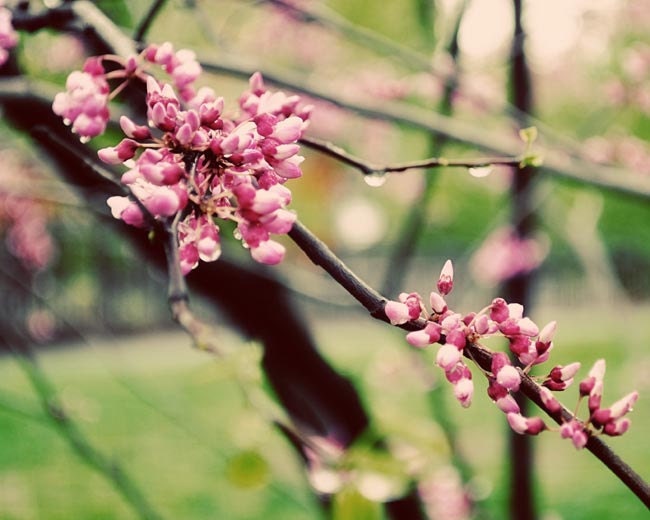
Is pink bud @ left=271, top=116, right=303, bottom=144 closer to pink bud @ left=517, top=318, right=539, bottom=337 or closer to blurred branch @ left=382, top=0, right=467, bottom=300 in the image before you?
pink bud @ left=517, top=318, right=539, bottom=337

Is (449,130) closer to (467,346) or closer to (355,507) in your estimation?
(355,507)

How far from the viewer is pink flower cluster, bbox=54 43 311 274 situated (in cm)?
96

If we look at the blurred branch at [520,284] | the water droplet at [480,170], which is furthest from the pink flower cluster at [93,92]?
the blurred branch at [520,284]

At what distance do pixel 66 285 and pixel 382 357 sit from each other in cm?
1675

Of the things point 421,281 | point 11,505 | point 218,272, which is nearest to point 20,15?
point 218,272

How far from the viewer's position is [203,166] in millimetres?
1031

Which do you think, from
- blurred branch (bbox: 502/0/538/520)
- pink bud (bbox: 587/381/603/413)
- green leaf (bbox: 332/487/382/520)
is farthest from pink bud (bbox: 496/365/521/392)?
blurred branch (bbox: 502/0/538/520)

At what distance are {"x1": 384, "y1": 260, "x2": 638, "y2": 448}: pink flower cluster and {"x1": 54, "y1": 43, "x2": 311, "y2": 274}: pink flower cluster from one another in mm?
179

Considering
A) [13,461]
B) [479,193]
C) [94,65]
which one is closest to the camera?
[94,65]

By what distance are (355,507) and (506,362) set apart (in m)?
0.85

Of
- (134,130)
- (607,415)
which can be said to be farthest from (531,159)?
(134,130)

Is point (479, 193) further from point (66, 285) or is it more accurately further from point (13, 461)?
point (13, 461)

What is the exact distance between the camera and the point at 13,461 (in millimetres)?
9031

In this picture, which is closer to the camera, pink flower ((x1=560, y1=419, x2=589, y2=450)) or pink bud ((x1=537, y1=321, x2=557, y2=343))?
pink flower ((x1=560, y1=419, x2=589, y2=450))
